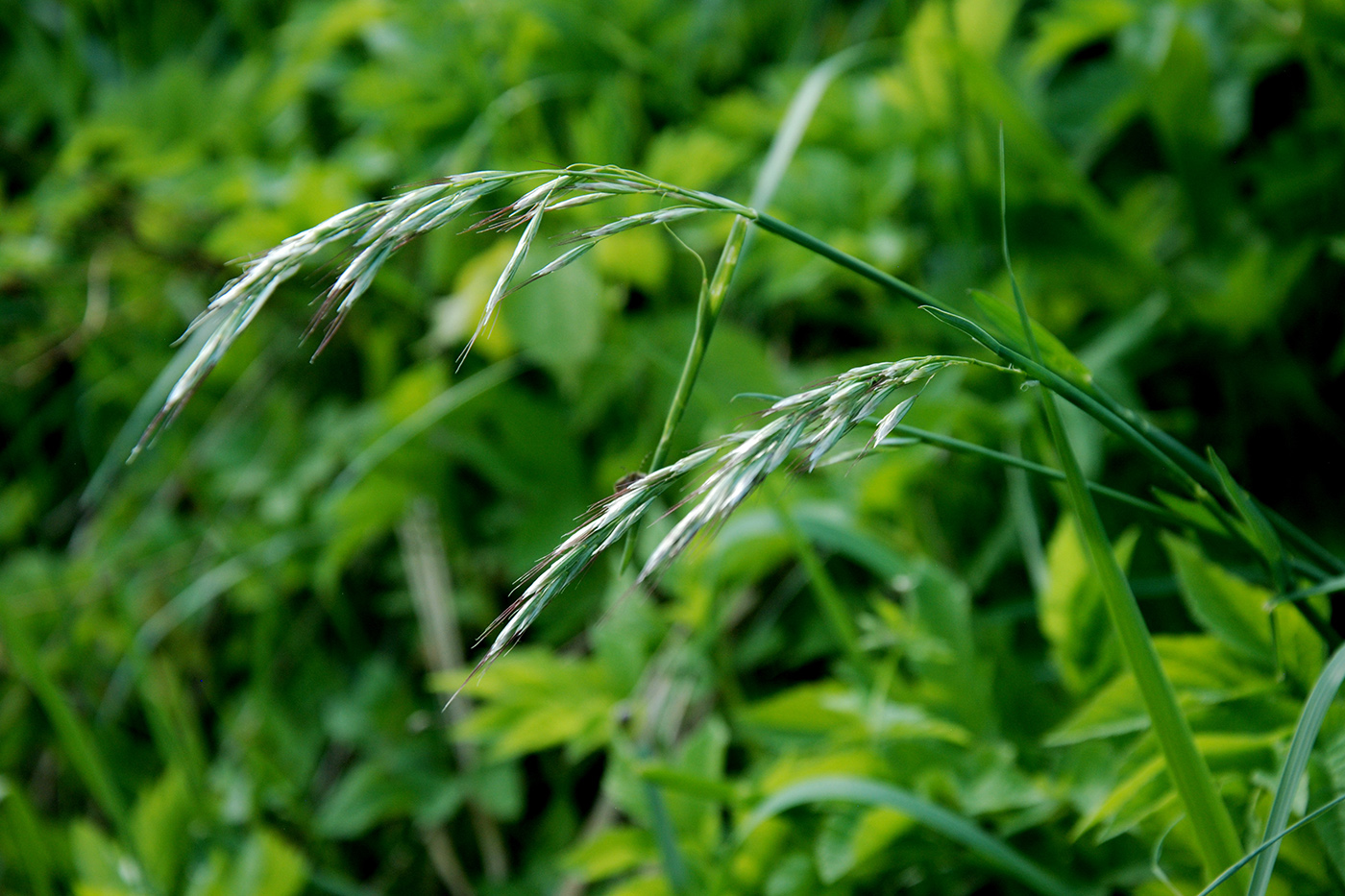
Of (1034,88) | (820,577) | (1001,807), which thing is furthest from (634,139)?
(1001,807)

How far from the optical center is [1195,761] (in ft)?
1.97

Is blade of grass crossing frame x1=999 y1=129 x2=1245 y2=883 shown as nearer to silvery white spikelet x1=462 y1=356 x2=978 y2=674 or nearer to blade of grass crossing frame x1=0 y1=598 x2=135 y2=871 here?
silvery white spikelet x1=462 y1=356 x2=978 y2=674

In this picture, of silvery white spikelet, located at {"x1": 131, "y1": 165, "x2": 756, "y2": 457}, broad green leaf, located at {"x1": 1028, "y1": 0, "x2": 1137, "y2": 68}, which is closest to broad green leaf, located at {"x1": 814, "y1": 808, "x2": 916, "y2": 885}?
silvery white spikelet, located at {"x1": 131, "y1": 165, "x2": 756, "y2": 457}

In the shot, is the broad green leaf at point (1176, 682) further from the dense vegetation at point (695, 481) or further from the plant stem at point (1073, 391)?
the plant stem at point (1073, 391)

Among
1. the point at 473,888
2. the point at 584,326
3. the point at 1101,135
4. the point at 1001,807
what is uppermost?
the point at 1101,135

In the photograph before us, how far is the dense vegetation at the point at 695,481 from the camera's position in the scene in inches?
34.5

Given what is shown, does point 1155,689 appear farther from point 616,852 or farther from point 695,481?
point 616,852

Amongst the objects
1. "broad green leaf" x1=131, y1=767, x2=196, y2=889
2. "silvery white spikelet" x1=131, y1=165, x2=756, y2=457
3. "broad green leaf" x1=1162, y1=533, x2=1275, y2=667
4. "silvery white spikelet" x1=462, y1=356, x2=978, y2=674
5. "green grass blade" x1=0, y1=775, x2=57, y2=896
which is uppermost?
"silvery white spikelet" x1=131, y1=165, x2=756, y2=457

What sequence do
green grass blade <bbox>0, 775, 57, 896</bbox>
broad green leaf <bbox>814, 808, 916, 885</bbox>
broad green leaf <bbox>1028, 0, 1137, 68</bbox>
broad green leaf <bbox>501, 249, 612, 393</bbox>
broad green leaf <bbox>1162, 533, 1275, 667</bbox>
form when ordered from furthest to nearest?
broad green leaf <bbox>501, 249, 612, 393</bbox>, broad green leaf <bbox>1028, 0, 1137, 68</bbox>, green grass blade <bbox>0, 775, 57, 896</bbox>, broad green leaf <bbox>814, 808, 916, 885</bbox>, broad green leaf <bbox>1162, 533, 1275, 667</bbox>

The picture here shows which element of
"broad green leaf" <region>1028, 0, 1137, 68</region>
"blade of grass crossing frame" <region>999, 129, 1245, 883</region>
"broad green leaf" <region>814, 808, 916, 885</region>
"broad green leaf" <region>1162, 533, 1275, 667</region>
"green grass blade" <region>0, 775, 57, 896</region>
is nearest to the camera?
"blade of grass crossing frame" <region>999, 129, 1245, 883</region>

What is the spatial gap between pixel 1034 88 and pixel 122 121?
191 cm

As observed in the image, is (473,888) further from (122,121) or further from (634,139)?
(122,121)

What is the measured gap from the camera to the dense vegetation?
34.5 inches

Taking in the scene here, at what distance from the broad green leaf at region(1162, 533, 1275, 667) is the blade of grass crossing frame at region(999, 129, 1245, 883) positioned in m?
0.19
